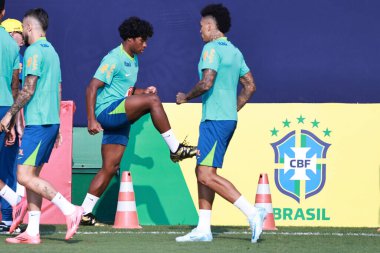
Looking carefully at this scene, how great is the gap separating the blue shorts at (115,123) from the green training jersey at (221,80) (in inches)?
52.7

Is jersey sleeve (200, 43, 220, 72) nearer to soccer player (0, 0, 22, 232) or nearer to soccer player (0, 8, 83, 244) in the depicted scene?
soccer player (0, 8, 83, 244)

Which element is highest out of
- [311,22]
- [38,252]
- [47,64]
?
[311,22]

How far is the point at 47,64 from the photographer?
9797 millimetres

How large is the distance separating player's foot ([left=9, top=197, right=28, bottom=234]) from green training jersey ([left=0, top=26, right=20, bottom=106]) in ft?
3.13

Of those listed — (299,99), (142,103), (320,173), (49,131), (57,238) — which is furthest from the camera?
(299,99)

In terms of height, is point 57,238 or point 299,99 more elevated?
point 299,99

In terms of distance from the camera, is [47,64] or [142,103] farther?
[142,103]

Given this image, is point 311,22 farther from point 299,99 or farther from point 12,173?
point 12,173

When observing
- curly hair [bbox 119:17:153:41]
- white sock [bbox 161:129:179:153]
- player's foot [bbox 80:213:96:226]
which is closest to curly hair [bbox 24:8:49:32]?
curly hair [bbox 119:17:153:41]

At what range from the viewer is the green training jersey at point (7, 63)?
10.6 m

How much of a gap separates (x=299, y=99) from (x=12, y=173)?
4.32 m

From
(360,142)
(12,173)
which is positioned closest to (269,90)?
(360,142)

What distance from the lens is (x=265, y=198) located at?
11664 mm

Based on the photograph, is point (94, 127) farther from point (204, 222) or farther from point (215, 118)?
point (204, 222)
